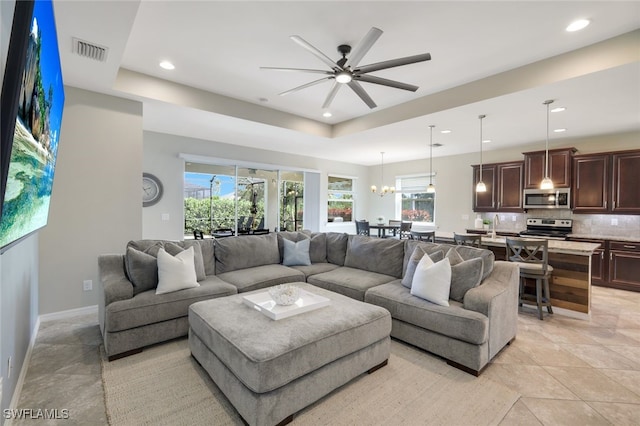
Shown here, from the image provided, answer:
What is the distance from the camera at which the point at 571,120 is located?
4488 mm

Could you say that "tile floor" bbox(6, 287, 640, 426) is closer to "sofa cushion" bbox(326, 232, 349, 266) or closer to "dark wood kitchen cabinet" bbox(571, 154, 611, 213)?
"sofa cushion" bbox(326, 232, 349, 266)

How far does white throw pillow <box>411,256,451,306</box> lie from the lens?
2.61 meters

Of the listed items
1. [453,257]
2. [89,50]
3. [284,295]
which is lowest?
[284,295]

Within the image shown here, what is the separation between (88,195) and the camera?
11.5ft

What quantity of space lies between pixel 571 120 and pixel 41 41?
241 inches

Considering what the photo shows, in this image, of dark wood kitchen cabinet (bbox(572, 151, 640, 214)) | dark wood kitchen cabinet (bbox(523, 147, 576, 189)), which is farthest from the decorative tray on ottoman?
dark wood kitchen cabinet (bbox(572, 151, 640, 214))

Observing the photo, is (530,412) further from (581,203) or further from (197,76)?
(581,203)

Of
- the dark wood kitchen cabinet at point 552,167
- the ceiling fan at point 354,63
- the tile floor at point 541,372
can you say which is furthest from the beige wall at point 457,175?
the ceiling fan at point 354,63

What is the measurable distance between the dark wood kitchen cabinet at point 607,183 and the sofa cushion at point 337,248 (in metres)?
4.58

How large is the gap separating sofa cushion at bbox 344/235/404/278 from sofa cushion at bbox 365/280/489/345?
0.55m

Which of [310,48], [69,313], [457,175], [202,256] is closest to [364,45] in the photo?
[310,48]

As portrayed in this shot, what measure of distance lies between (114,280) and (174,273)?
0.51 m

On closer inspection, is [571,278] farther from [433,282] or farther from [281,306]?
[281,306]

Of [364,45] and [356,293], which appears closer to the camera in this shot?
[364,45]
